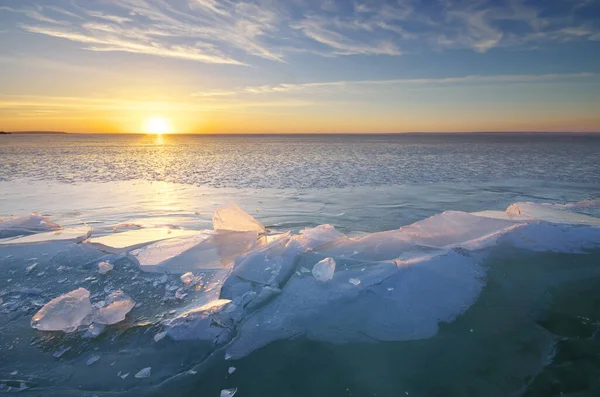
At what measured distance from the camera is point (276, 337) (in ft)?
11.0

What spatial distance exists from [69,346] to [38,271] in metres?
2.08

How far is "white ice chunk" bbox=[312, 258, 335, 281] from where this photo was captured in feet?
13.5

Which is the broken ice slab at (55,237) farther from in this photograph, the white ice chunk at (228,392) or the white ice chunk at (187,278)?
the white ice chunk at (228,392)

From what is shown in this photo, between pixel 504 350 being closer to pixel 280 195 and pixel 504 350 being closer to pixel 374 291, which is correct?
pixel 374 291

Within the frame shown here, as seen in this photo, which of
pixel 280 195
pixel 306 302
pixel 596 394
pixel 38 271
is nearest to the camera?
pixel 596 394

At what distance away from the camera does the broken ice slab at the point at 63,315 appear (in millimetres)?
3396

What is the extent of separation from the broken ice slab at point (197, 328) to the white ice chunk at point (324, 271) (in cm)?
123

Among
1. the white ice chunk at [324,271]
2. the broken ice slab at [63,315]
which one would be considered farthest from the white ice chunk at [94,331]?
the white ice chunk at [324,271]

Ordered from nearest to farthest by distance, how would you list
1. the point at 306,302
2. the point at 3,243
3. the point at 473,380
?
the point at 473,380 → the point at 306,302 → the point at 3,243

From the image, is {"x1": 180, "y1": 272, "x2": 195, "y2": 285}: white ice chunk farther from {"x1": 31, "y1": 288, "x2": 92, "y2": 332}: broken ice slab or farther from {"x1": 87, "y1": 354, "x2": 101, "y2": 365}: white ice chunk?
{"x1": 87, "y1": 354, "x2": 101, "y2": 365}: white ice chunk

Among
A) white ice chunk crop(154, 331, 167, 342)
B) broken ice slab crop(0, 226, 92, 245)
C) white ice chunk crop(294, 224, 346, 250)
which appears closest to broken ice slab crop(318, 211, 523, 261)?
white ice chunk crop(294, 224, 346, 250)

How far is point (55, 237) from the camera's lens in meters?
5.86

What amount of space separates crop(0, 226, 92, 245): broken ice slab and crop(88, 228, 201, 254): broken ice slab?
0.22 meters

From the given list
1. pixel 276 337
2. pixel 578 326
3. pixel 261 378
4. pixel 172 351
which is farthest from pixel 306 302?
pixel 578 326
